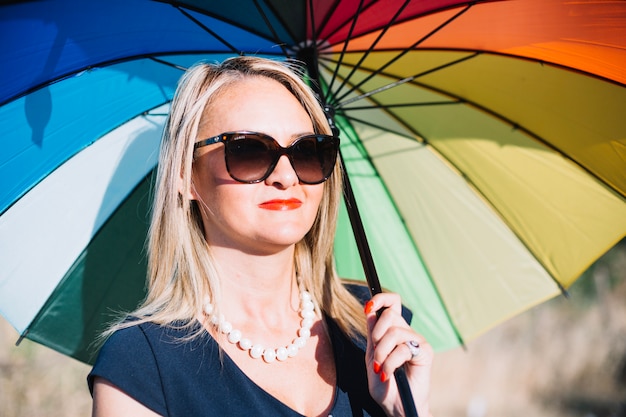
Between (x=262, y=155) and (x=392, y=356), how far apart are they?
75 centimetres

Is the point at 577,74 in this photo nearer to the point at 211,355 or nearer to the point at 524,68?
the point at 524,68

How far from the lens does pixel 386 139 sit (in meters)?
3.16

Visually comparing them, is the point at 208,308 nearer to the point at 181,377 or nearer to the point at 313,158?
the point at 181,377

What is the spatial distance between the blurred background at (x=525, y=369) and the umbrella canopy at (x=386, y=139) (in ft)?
11.7

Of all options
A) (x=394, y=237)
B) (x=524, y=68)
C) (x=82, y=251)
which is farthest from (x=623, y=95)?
(x=82, y=251)

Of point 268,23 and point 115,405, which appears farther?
point 268,23

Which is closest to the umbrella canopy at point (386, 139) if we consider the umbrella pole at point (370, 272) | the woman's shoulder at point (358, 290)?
the umbrella pole at point (370, 272)

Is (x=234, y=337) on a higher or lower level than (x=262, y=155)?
lower

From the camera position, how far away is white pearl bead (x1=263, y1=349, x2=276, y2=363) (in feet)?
6.91

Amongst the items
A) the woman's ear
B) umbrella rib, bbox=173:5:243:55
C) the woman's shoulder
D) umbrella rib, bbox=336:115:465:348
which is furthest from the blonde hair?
umbrella rib, bbox=336:115:465:348

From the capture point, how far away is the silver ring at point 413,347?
196 centimetres

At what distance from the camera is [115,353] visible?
6.11 feet

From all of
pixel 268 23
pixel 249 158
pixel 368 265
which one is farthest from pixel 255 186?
pixel 268 23

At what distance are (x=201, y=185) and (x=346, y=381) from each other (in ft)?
2.74
